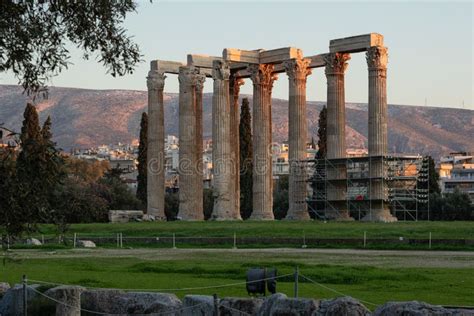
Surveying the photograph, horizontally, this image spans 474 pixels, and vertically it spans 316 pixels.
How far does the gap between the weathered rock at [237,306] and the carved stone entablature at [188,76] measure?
2435 inches

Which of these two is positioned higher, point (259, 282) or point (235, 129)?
point (235, 129)

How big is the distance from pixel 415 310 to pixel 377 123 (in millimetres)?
56166

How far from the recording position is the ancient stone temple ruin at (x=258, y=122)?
73.6 meters

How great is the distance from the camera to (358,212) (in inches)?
3081

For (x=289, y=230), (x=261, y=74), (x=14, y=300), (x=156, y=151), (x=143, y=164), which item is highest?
(x=261, y=74)

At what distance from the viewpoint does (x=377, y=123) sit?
73.0 meters

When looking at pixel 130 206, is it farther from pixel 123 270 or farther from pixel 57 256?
pixel 123 270

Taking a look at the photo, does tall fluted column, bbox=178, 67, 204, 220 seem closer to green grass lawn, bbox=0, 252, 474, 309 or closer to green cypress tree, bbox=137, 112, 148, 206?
green cypress tree, bbox=137, 112, 148, 206

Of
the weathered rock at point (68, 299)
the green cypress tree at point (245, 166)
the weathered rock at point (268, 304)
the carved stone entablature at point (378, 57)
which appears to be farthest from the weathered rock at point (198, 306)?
the green cypress tree at point (245, 166)

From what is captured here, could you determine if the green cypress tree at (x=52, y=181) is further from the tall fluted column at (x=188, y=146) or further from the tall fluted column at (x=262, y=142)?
the tall fluted column at (x=188, y=146)

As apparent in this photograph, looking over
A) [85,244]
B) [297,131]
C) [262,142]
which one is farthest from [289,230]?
[262,142]

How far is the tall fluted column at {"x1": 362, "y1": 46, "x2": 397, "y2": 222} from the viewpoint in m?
72.8

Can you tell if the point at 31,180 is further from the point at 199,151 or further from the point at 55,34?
the point at 199,151

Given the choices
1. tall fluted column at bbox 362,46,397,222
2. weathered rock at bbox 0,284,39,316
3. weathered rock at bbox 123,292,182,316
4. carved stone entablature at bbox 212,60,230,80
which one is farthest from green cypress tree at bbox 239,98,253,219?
weathered rock at bbox 123,292,182,316
